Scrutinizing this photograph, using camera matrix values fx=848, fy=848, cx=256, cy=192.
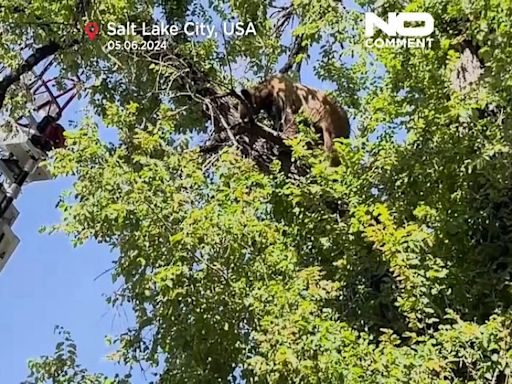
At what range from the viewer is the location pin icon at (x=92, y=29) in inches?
215

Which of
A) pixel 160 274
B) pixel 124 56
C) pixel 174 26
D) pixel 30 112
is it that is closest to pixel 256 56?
pixel 174 26

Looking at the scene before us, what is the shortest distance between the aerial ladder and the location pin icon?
1.13 m

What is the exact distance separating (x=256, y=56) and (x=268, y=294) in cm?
290

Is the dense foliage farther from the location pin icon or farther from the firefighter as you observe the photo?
the firefighter

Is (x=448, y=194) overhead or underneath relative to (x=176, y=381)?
overhead

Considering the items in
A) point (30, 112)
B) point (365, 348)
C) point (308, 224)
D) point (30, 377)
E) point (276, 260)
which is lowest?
point (30, 377)

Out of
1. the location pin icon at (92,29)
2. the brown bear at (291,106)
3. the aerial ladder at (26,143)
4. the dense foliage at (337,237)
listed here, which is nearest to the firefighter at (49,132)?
the aerial ladder at (26,143)

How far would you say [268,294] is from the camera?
12.0 feet

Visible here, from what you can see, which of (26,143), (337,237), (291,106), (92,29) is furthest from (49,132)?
(337,237)

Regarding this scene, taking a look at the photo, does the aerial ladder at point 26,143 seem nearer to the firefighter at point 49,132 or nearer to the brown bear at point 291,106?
the firefighter at point 49,132

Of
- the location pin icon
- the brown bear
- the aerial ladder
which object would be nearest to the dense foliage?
the brown bear

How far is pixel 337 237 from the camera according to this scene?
443 cm

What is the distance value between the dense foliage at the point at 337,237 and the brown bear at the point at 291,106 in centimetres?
63

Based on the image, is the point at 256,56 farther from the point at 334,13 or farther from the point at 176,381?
the point at 176,381
